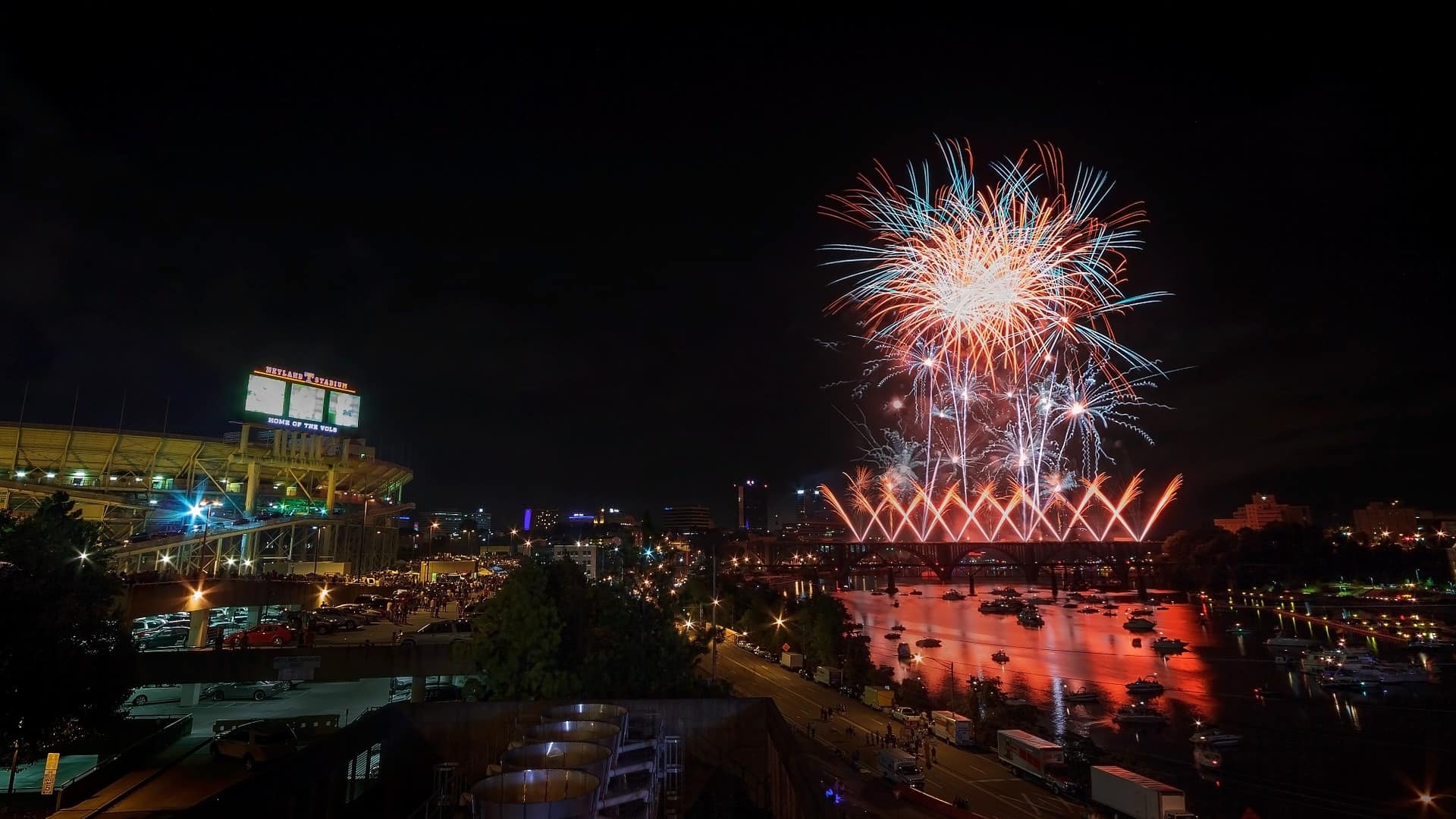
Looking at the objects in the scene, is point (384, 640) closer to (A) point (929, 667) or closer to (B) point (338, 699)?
(B) point (338, 699)

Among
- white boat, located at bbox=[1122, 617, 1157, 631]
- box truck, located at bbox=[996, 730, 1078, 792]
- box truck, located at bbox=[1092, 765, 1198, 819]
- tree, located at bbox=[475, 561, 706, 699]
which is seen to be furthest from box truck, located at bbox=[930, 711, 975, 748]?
white boat, located at bbox=[1122, 617, 1157, 631]

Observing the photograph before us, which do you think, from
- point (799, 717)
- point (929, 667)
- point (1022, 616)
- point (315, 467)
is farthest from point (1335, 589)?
point (315, 467)

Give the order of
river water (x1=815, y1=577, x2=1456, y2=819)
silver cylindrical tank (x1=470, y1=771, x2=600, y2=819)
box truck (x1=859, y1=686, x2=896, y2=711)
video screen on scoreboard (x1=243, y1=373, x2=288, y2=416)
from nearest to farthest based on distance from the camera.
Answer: silver cylindrical tank (x1=470, y1=771, x2=600, y2=819)
river water (x1=815, y1=577, x2=1456, y2=819)
box truck (x1=859, y1=686, x2=896, y2=711)
video screen on scoreboard (x1=243, y1=373, x2=288, y2=416)

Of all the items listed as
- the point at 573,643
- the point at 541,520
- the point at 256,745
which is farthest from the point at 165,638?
the point at 541,520

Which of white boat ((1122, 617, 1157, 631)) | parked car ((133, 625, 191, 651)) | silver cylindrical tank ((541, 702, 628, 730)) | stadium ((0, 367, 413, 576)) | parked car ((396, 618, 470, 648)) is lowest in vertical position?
white boat ((1122, 617, 1157, 631))

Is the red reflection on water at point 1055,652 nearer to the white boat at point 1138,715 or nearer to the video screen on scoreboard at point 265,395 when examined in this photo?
the white boat at point 1138,715

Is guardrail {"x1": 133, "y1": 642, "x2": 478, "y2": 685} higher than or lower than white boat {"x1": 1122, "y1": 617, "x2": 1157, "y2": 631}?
higher

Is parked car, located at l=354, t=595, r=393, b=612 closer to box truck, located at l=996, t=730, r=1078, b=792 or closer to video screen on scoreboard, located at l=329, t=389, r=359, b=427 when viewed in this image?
video screen on scoreboard, located at l=329, t=389, r=359, b=427
